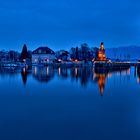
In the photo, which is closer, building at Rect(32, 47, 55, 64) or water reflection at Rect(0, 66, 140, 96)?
water reflection at Rect(0, 66, 140, 96)

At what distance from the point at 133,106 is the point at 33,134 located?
744 centimetres

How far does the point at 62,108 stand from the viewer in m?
15.1

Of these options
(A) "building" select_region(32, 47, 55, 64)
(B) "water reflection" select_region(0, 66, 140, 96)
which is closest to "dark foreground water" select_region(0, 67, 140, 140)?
(B) "water reflection" select_region(0, 66, 140, 96)

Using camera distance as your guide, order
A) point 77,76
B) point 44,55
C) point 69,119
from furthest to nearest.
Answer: point 44,55
point 77,76
point 69,119

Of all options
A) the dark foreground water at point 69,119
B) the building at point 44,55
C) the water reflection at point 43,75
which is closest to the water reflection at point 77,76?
the water reflection at point 43,75

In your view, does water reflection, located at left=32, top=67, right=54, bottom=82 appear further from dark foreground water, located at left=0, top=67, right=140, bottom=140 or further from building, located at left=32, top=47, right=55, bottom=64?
building, located at left=32, top=47, right=55, bottom=64

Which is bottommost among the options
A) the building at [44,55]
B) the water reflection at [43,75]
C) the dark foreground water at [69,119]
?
the dark foreground water at [69,119]

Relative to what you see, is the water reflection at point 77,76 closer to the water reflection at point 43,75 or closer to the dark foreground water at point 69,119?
the water reflection at point 43,75

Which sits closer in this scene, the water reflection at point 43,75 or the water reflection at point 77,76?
the water reflection at point 77,76

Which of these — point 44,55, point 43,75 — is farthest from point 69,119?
point 44,55

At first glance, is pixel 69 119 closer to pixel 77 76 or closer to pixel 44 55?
pixel 77 76

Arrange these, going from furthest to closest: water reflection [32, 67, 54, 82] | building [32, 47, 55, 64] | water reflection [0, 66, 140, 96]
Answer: building [32, 47, 55, 64] < water reflection [32, 67, 54, 82] < water reflection [0, 66, 140, 96]

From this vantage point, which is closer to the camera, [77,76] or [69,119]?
[69,119]

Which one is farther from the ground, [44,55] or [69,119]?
[44,55]
